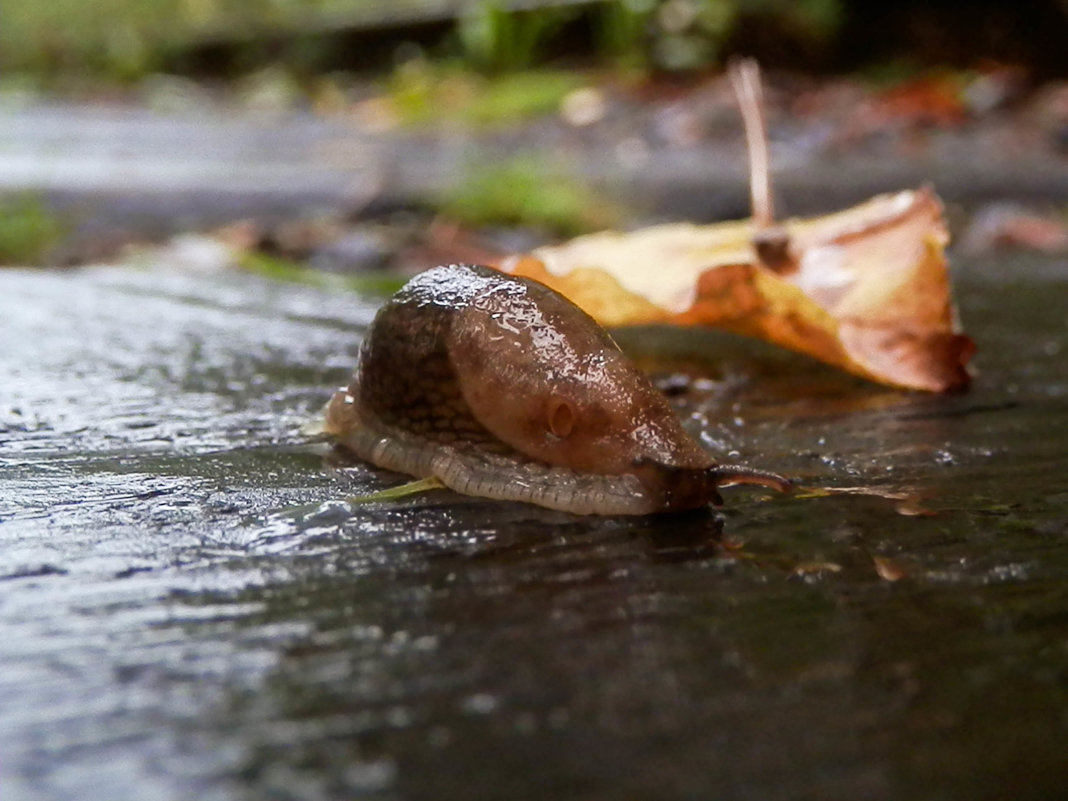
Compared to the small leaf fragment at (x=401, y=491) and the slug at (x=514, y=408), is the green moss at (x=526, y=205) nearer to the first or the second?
the slug at (x=514, y=408)

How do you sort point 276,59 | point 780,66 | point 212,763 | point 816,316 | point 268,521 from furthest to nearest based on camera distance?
point 276,59
point 780,66
point 816,316
point 268,521
point 212,763

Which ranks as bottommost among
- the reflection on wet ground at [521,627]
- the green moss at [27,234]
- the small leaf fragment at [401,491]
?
the reflection on wet ground at [521,627]

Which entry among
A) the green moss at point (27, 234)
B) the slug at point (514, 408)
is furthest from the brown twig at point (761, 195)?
the green moss at point (27, 234)

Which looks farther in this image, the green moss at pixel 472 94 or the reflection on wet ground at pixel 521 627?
the green moss at pixel 472 94

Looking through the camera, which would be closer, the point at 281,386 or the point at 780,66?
the point at 281,386

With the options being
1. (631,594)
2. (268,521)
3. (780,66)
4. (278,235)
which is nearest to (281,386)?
(268,521)

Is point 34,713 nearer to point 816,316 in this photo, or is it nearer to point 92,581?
point 92,581

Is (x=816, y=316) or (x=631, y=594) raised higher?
(x=816, y=316)
